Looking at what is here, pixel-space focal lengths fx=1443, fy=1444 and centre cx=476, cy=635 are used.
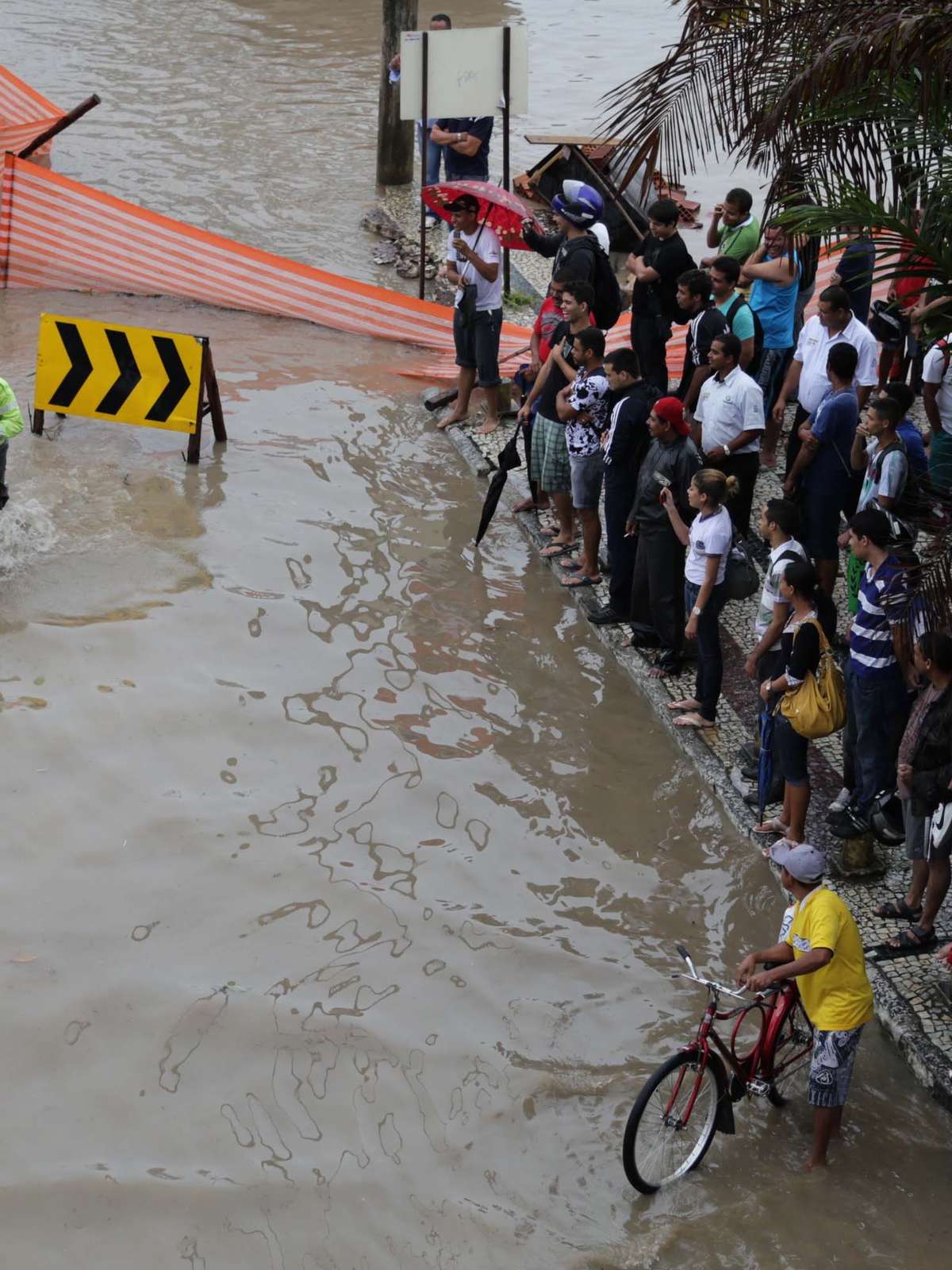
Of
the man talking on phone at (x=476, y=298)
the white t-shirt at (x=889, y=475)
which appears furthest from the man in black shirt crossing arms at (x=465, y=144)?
the white t-shirt at (x=889, y=475)

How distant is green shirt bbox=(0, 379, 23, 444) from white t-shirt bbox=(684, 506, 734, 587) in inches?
172

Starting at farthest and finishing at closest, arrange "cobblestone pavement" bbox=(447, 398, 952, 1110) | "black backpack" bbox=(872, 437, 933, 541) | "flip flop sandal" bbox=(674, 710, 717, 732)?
"flip flop sandal" bbox=(674, 710, 717, 732)
"black backpack" bbox=(872, 437, 933, 541)
"cobblestone pavement" bbox=(447, 398, 952, 1110)

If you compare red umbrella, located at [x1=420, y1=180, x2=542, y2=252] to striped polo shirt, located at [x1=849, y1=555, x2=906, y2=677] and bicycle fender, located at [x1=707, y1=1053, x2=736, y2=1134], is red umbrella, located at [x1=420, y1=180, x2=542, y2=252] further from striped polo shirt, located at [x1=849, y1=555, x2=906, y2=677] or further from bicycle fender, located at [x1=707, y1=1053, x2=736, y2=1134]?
bicycle fender, located at [x1=707, y1=1053, x2=736, y2=1134]

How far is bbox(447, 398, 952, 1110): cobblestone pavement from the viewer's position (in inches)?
235

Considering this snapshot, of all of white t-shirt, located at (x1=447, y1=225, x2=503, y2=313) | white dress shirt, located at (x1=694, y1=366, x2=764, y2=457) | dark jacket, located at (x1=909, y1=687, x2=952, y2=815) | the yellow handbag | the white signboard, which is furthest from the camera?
the white signboard

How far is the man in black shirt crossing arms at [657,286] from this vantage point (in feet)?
32.1

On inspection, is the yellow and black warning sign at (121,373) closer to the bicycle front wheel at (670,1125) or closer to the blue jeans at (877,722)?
the blue jeans at (877,722)

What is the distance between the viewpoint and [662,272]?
993 cm

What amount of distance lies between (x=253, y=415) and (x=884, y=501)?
5911mm

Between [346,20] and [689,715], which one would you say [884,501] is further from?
[346,20]

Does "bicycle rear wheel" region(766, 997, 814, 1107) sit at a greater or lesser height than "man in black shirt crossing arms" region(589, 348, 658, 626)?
lesser

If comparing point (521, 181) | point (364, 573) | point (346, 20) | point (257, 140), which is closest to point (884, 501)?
point (364, 573)

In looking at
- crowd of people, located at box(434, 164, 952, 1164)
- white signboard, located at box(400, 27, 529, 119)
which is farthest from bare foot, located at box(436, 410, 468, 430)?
white signboard, located at box(400, 27, 529, 119)

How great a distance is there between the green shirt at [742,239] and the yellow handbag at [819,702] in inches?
183
